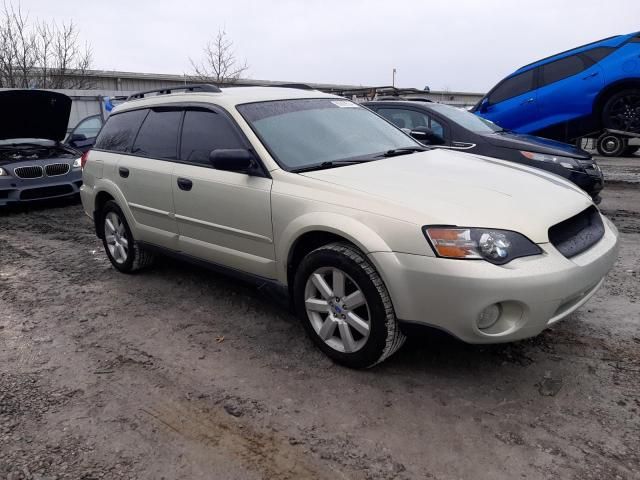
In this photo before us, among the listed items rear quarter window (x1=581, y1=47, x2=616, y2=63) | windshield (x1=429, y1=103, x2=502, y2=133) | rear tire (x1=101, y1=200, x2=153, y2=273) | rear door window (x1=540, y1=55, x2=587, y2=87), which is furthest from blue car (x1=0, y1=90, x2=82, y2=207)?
rear quarter window (x1=581, y1=47, x2=616, y2=63)

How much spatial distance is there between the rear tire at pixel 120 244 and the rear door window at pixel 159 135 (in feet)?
2.30

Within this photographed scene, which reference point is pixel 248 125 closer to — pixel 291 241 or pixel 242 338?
pixel 291 241

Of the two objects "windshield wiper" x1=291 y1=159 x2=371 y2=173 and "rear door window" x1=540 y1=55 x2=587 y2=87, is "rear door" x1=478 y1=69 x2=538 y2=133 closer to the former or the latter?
"rear door window" x1=540 y1=55 x2=587 y2=87

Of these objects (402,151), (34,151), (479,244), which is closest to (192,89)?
(402,151)

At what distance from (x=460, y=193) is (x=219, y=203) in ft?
5.47

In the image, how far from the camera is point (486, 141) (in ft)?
21.1

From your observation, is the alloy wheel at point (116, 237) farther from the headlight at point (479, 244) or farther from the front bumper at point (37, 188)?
the front bumper at point (37, 188)

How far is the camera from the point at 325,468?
2.30m

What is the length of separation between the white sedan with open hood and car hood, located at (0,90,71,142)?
4271 millimetres

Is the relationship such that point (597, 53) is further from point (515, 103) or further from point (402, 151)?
point (402, 151)

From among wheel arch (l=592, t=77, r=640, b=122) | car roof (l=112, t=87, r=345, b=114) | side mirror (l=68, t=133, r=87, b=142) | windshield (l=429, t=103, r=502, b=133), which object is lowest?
side mirror (l=68, t=133, r=87, b=142)

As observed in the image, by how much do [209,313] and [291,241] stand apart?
122 cm

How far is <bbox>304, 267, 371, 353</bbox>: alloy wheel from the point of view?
296 centimetres

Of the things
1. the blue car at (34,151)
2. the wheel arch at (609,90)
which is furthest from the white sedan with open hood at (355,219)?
the wheel arch at (609,90)
